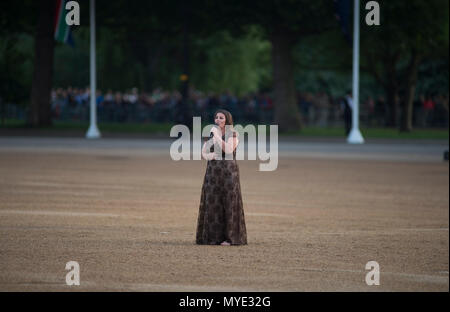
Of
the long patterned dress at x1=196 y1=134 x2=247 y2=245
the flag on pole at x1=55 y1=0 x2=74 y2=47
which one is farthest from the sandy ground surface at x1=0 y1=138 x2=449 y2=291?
the flag on pole at x1=55 y1=0 x2=74 y2=47

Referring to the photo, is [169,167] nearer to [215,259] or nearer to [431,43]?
[215,259]

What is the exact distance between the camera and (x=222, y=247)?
13812 mm

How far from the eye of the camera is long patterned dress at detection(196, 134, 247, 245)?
13.8m

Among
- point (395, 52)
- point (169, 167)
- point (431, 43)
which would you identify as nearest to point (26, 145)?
point (169, 167)

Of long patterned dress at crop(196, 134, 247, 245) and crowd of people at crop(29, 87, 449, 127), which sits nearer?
long patterned dress at crop(196, 134, 247, 245)

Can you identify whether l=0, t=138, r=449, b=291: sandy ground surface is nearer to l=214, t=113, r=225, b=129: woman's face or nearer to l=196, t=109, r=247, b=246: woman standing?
l=196, t=109, r=247, b=246: woman standing

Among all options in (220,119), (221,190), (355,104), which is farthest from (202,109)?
(220,119)

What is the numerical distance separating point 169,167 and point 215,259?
16.1 m

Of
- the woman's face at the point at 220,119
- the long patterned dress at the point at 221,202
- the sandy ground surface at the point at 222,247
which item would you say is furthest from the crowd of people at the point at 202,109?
the woman's face at the point at 220,119

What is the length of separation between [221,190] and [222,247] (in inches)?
27.7

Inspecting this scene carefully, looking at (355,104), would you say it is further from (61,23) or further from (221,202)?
(221,202)

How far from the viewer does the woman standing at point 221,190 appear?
1373cm

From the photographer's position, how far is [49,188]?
72.3ft

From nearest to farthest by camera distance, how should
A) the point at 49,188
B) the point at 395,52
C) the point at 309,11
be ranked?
1. the point at 49,188
2. the point at 309,11
3. the point at 395,52
